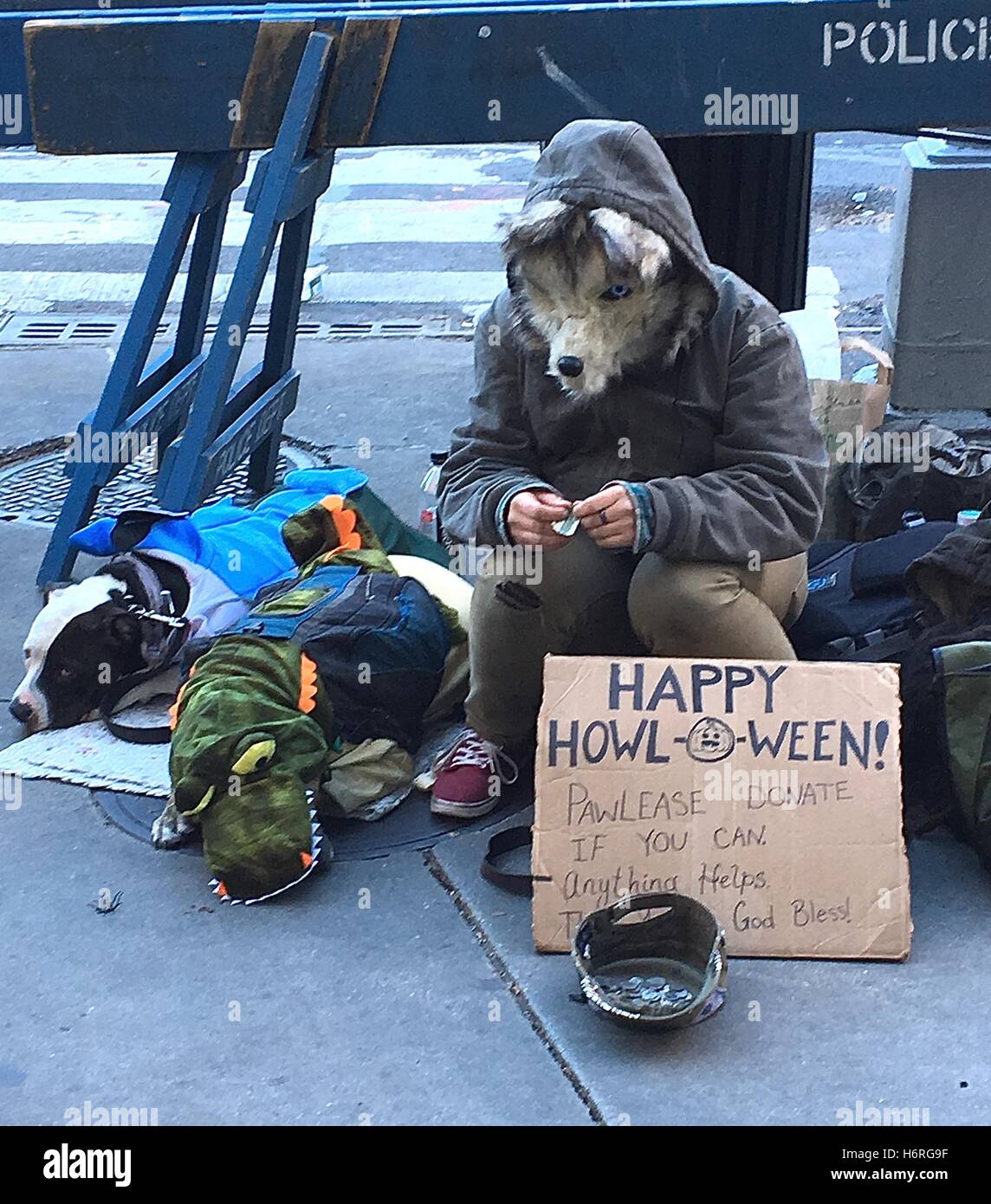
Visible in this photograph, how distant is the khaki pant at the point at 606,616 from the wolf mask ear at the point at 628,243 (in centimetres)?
55

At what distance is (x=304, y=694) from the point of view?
2975 millimetres

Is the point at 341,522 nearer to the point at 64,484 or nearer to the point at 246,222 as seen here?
the point at 64,484

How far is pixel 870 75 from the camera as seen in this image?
349 centimetres

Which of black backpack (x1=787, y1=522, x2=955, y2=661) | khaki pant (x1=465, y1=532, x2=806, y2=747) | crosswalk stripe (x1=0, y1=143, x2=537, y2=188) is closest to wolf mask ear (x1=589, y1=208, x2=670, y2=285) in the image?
khaki pant (x1=465, y1=532, x2=806, y2=747)

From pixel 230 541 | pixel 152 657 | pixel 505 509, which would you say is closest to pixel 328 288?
pixel 230 541

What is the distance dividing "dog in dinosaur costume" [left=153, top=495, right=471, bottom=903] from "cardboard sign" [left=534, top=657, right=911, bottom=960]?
0.49 m

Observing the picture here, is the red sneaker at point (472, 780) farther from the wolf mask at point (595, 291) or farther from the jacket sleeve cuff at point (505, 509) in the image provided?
the wolf mask at point (595, 291)

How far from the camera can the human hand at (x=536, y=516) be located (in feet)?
8.94

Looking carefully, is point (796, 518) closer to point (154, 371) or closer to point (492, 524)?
point (492, 524)

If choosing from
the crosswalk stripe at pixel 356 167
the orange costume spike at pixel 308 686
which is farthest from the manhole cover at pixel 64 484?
the crosswalk stripe at pixel 356 167

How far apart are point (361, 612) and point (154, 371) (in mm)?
1361

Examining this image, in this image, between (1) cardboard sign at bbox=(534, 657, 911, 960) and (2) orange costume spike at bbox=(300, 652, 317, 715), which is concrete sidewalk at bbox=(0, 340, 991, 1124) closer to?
(1) cardboard sign at bbox=(534, 657, 911, 960)

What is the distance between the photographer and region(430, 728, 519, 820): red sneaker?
3033mm
